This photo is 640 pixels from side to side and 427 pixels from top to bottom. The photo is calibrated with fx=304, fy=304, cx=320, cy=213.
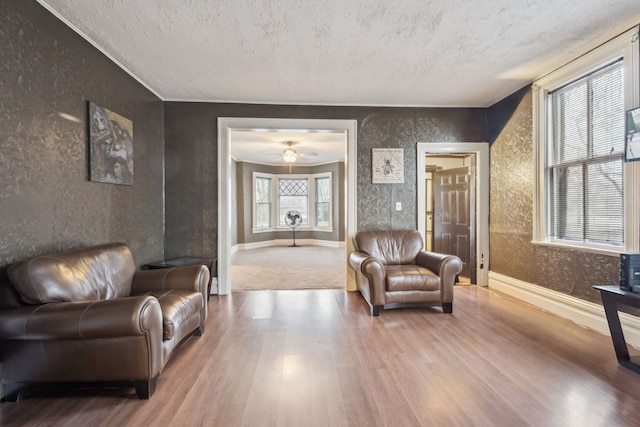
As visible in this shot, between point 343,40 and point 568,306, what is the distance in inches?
133

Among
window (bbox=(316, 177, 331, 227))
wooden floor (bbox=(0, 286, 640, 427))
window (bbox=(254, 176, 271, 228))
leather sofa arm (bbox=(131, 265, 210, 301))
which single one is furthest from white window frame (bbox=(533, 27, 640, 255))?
window (bbox=(254, 176, 271, 228))

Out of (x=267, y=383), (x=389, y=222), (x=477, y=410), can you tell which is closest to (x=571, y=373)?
(x=477, y=410)

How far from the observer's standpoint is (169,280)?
2.65 metres

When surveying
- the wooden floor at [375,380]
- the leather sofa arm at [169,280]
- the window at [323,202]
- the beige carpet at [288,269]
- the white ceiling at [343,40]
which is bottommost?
the wooden floor at [375,380]

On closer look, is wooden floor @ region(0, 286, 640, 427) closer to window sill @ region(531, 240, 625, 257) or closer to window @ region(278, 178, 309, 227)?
window sill @ region(531, 240, 625, 257)

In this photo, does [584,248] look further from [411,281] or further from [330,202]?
[330,202]

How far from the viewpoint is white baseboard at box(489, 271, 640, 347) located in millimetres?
2513

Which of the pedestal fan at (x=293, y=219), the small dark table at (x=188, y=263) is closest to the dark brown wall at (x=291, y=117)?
the small dark table at (x=188, y=263)

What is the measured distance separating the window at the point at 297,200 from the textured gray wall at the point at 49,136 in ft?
20.1

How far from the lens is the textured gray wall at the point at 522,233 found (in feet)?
9.58

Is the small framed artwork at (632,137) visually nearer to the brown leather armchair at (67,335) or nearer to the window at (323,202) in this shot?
the brown leather armchair at (67,335)

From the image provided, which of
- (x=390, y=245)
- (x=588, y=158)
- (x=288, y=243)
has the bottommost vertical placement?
(x=288, y=243)

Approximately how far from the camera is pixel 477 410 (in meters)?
1.68

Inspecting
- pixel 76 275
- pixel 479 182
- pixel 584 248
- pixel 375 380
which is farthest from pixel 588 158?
pixel 76 275
